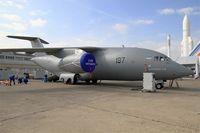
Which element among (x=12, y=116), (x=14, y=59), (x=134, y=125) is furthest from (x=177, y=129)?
(x=14, y=59)

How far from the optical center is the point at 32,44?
2762 cm

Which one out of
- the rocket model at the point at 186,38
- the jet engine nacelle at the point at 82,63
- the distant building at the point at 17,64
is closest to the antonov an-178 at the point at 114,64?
the jet engine nacelle at the point at 82,63

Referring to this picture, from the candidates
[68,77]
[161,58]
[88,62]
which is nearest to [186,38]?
[68,77]

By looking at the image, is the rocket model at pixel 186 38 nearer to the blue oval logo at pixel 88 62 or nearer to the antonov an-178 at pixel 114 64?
the antonov an-178 at pixel 114 64

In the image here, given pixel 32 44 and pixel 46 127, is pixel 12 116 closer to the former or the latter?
pixel 46 127

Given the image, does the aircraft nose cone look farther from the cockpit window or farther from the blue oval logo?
the blue oval logo

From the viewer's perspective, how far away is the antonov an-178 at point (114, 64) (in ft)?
53.1

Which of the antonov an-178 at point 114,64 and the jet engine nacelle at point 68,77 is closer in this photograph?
the antonov an-178 at point 114,64

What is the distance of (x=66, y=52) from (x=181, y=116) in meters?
16.1

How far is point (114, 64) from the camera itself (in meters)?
18.2

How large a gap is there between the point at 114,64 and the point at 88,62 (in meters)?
2.17

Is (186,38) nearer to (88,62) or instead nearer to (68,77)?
(68,77)

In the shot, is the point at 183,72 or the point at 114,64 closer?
the point at 183,72

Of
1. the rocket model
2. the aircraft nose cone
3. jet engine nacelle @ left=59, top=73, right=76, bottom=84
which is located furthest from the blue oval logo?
the rocket model
